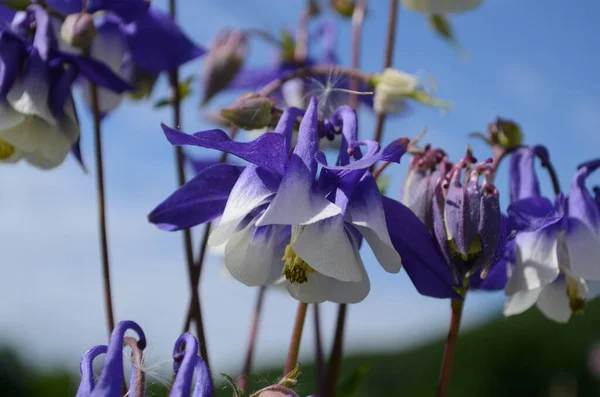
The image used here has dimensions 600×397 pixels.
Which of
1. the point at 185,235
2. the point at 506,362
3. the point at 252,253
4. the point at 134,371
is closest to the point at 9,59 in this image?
the point at 185,235

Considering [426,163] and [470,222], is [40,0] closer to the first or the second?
[426,163]

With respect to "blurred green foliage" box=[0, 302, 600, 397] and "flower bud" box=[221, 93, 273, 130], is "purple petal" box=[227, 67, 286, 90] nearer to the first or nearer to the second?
"flower bud" box=[221, 93, 273, 130]

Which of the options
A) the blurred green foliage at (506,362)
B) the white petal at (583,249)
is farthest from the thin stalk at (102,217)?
the blurred green foliage at (506,362)

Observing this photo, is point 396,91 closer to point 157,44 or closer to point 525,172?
point 525,172

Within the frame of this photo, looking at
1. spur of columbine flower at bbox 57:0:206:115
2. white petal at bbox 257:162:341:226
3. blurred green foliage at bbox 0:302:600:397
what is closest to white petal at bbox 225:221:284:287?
white petal at bbox 257:162:341:226

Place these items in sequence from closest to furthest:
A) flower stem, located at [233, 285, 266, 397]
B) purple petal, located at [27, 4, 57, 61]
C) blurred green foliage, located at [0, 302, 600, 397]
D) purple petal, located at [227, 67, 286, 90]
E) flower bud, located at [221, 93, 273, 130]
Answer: flower bud, located at [221, 93, 273, 130] < purple petal, located at [27, 4, 57, 61] < flower stem, located at [233, 285, 266, 397] < purple petal, located at [227, 67, 286, 90] < blurred green foliage, located at [0, 302, 600, 397]

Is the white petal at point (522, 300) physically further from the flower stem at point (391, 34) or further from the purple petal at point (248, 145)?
A: the purple petal at point (248, 145)

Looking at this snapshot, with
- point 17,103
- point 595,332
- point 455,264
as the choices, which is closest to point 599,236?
point 455,264
